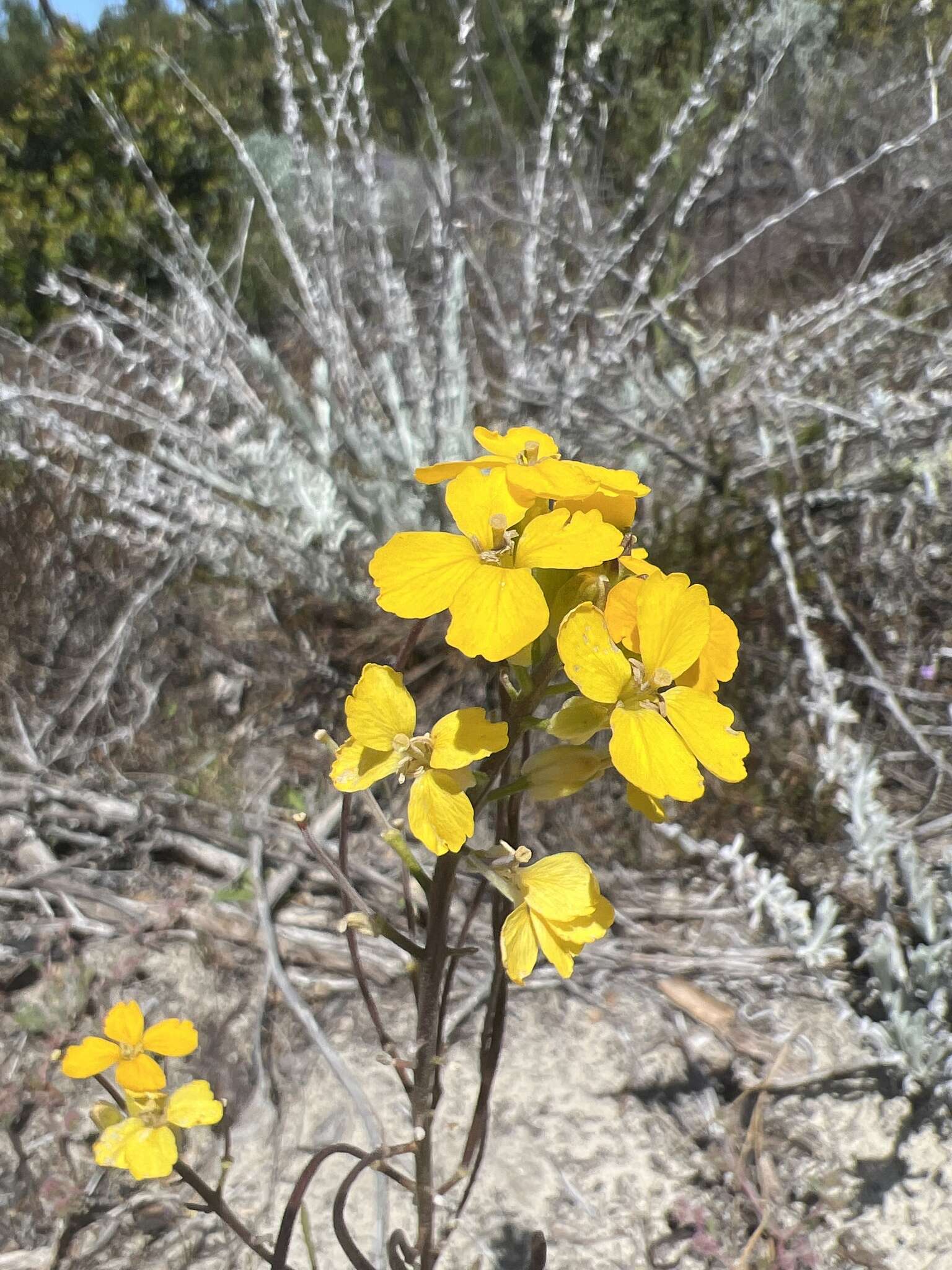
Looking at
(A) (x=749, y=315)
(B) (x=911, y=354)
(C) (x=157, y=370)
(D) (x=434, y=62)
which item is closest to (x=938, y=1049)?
(B) (x=911, y=354)

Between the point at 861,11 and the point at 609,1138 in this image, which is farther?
the point at 861,11

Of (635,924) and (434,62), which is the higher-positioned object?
(434,62)

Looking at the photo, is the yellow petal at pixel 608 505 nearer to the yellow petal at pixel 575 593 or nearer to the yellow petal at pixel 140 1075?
the yellow petal at pixel 575 593

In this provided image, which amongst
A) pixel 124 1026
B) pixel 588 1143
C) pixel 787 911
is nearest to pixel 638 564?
pixel 124 1026

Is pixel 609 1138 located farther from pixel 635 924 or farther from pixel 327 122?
pixel 327 122

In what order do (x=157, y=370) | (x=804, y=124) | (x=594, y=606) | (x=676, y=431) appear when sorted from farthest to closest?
(x=804, y=124)
(x=157, y=370)
(x=676, y=431)
(x=594, y=606)

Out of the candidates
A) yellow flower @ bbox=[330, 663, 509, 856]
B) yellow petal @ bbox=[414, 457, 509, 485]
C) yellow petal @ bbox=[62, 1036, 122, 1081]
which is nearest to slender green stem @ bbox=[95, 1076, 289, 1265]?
yellow petal @ bbox=[62, 1036, 122, 1081]

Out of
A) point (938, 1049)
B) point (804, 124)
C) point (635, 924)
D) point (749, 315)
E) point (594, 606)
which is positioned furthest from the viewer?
point (804, 124)
